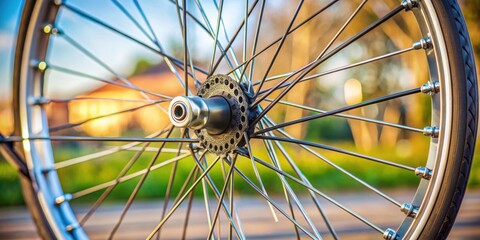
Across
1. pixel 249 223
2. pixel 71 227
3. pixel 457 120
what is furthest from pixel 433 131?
pixel 249 223

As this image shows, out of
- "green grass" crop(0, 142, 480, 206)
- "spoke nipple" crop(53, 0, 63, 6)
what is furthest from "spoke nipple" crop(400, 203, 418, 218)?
"green grass" crop(0, 142, 480, 206)

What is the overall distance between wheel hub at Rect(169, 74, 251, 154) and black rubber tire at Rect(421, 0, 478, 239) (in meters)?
0.50

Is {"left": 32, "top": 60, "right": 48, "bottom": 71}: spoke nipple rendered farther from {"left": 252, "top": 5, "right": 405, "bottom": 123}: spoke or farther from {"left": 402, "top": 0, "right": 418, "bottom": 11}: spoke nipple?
{"left": 402, "top": 0, "right": 418, "bottom": 11}: spoke nipple

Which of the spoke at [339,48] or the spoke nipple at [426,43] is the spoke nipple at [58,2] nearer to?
the spoke at [339,48]

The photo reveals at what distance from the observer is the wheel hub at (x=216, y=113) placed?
4.37 feet

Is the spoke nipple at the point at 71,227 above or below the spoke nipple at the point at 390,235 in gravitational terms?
above

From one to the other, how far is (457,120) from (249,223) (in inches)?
162

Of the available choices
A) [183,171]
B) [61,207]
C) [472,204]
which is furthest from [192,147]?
[183,171]

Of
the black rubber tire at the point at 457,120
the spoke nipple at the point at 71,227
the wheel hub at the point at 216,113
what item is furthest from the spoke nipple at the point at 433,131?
the spoke nipple at the point at 71,227

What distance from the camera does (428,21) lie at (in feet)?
3.77

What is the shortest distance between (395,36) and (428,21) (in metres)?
11.7

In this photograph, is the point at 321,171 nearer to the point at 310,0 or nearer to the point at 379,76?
the point at 310,0

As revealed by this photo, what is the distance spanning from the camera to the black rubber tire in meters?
1.08

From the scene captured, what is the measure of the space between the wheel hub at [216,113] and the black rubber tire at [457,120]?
50cm
